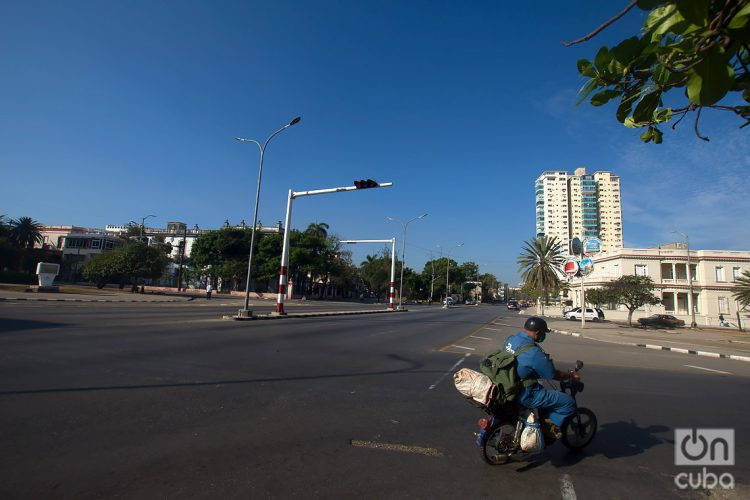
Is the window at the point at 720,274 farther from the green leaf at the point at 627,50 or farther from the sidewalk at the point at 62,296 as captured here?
the green leaf at the point at 627,50

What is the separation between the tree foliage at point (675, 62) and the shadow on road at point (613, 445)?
3350mm

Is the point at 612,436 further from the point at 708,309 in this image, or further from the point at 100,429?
the point at 708,309

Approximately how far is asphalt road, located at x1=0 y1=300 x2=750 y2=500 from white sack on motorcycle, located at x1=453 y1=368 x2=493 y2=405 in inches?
28.5

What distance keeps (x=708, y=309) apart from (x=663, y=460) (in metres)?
59.6

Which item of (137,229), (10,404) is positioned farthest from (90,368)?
(137,229)

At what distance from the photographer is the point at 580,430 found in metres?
4.36

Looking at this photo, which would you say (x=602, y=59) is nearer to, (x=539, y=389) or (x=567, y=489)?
(x=539, y=389)

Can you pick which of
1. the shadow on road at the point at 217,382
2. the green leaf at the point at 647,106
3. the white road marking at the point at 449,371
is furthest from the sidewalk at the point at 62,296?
the green leaf at the point at 647,106

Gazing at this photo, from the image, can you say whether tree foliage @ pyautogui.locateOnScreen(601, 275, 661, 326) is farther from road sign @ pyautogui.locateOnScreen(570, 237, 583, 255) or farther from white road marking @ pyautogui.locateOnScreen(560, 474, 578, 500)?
white road marking @ pyautogui.locateOnScreen(560, 474, 578, 500)

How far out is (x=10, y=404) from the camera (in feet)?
16.6

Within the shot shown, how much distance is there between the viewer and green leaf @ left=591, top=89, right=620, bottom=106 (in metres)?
2.31

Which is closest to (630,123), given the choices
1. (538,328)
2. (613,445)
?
(538,328)

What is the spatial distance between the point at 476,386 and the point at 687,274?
61098 millimetres

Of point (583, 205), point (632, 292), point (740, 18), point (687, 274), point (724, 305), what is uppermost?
point (583, 205)
